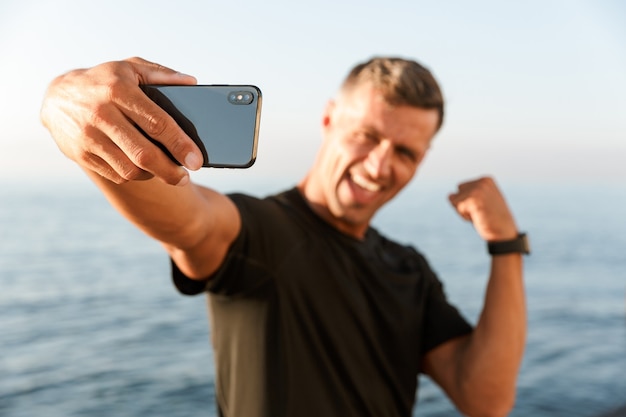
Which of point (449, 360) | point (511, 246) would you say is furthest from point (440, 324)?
point (511, 246)

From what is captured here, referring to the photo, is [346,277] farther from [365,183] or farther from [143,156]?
[143,156]

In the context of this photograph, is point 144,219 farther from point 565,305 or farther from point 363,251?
point 565,305

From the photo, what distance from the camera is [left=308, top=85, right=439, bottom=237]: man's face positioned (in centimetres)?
232

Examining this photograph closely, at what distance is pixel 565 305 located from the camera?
1795cm

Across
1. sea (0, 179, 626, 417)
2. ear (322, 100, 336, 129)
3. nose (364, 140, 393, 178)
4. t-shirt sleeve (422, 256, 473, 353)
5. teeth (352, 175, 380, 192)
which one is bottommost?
sea (0, 179, 626, 417)

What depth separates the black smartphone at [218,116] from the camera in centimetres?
110

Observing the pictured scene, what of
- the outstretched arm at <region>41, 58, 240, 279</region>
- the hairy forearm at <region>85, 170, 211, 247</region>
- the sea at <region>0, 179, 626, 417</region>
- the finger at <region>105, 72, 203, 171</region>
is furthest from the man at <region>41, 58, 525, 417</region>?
the sea at <region>0, 179, 626, 417</region>

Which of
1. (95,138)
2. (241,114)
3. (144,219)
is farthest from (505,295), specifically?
(95,138)

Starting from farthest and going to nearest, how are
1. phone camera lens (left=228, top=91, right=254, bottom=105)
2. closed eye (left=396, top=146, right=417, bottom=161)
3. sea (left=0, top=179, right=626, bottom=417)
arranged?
1. sea (left=0, top=179, right=626, bottom=417)
2. closed eye (left=396, top=146, right=417, bottom=161)
3. phone camera lens (left=228, top=91, right=254, bottom=105)

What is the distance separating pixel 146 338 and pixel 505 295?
12887 millimetres

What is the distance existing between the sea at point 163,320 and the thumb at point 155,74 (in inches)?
118

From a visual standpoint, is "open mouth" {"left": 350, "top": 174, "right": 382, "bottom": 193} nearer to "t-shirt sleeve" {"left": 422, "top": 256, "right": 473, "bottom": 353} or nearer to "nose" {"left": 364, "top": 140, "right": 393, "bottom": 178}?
"nose" {"left": 364, "top": 140, "right": 393, "bottom": 178}

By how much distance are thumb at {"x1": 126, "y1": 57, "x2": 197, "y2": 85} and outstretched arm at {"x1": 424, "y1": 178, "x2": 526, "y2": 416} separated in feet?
5.38

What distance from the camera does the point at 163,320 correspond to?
1574 centimetres
